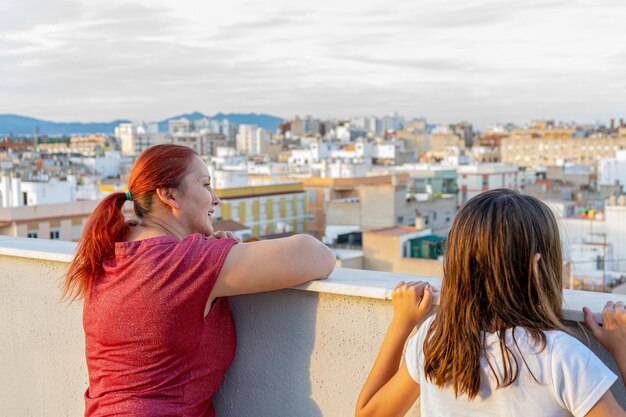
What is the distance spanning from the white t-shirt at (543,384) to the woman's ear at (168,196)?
0.77 meters

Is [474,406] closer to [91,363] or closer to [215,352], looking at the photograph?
[215,352]

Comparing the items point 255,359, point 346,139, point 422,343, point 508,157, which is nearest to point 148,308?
point 255,359

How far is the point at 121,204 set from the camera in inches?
77.5

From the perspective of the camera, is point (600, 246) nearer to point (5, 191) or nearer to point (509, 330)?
point (5, 191)

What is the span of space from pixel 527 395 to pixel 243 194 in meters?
36.2

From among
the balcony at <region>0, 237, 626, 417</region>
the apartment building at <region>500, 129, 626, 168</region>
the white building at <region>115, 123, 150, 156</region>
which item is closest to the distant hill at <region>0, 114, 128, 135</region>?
the white building at <region>115, 123, 150, 156</region>

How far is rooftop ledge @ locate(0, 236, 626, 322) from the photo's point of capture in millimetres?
1536

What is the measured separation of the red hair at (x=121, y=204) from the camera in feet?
6.28

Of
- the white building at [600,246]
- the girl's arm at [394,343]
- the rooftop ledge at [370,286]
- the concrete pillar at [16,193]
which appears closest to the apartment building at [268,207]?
the concrete pillar at [16,193]

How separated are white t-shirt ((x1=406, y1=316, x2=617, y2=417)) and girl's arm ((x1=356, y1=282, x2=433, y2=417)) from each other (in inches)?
6.3

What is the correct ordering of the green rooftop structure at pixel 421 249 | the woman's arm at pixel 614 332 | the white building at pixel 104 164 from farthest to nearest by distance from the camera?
the white building at pixel 104 164, the green rooftop structure at pixel 421 249, the woman's arm at pixel 614 332

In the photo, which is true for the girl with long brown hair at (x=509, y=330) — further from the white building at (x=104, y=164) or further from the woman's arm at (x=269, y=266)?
the white building at (x=104, y=164)

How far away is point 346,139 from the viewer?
101312 millimetres

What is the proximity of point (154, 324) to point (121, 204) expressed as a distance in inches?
12.1
